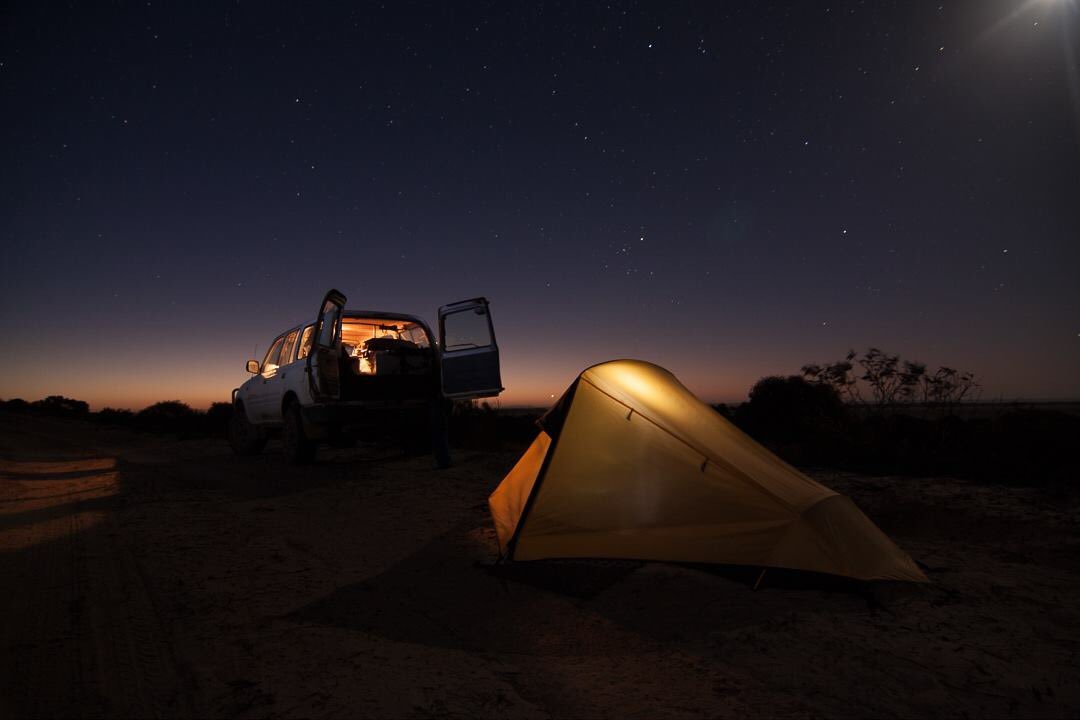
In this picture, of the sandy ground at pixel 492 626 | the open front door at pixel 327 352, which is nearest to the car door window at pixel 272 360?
the open front door at pixel 327 352

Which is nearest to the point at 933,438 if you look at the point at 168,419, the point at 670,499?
the point at 670,499

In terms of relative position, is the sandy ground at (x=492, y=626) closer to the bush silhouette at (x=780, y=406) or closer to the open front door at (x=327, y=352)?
the open front door at (x=327, y=352)

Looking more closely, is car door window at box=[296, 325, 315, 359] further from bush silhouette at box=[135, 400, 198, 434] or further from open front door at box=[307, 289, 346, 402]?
bush silhouette at box=[135, 400, 198, 434]

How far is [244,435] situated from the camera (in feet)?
36.5

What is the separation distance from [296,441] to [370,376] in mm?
1835

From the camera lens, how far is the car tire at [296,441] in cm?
895

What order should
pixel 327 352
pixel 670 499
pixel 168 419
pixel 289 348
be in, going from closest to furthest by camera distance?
1. pixel 670 499
2. pixel 327 352
3. pixel 289 348
4. pixel 168 419

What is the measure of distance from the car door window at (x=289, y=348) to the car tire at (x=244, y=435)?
1834 millimetres

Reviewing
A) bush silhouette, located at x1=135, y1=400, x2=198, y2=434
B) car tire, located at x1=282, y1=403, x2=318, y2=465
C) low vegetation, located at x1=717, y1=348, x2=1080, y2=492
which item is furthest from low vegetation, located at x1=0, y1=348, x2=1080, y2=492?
bush silhouette, located at x1=135, y1=400, x2=198, y2=434

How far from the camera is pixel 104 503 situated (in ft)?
20.1

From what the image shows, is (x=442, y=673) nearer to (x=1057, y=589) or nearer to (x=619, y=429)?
(x=619, y=429)

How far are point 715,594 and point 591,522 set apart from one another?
94 centimetres

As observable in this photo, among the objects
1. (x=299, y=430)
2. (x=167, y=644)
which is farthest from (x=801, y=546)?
(x=299, y=430)

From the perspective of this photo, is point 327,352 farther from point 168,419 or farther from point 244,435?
point 168,419
